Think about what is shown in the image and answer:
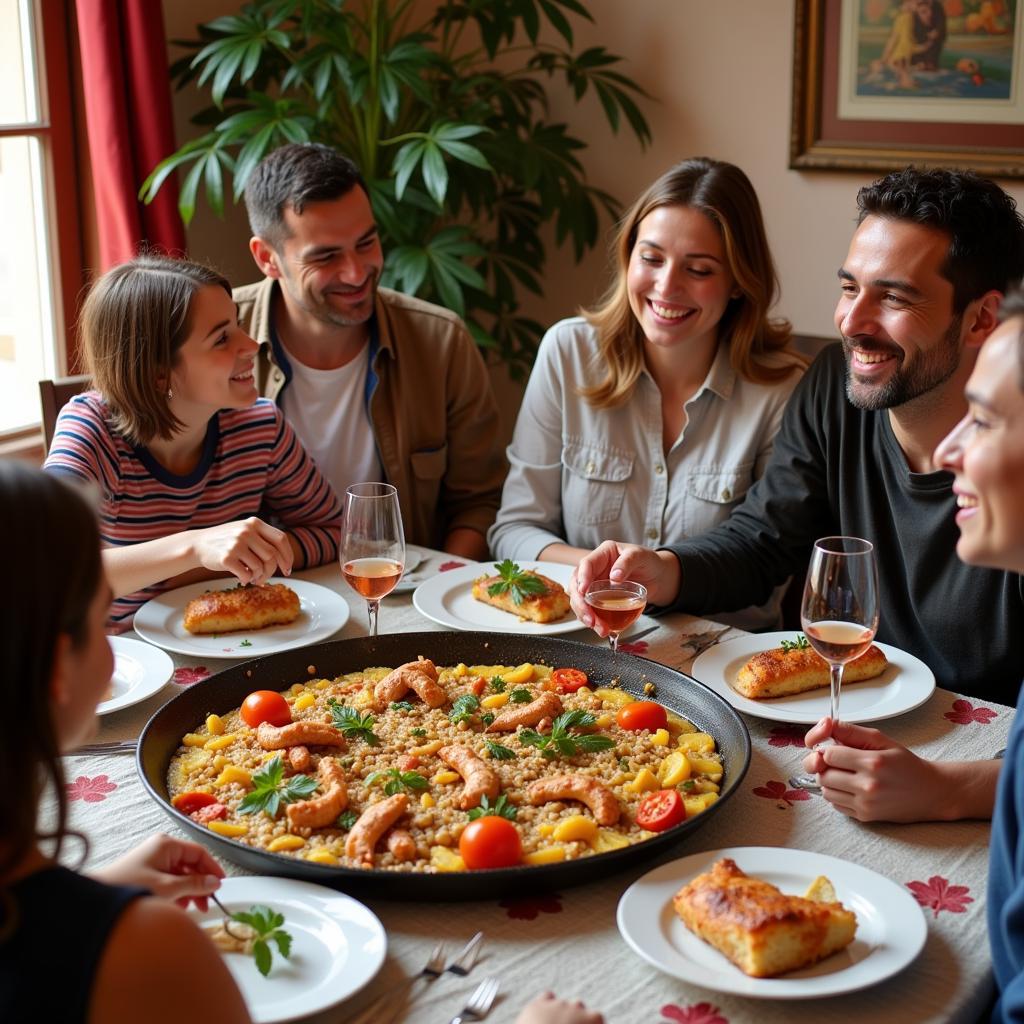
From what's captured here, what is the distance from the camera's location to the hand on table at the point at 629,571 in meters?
2.08

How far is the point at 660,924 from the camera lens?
4.12ft

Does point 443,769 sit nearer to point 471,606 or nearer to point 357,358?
point 471,606

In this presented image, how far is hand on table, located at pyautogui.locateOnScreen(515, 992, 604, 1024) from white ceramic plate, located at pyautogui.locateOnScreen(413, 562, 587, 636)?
880 mm

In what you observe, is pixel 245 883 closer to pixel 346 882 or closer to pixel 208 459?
pixel 346 882

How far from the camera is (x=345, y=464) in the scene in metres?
3.10

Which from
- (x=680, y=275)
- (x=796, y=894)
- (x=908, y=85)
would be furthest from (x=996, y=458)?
(x=908, y=85)

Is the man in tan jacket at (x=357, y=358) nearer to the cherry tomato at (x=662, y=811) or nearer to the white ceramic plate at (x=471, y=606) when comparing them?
the white ceramic plate at (x=471, y=606)

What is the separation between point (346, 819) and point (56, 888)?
53 cm

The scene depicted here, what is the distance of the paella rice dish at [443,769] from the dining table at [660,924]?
2.0 inches

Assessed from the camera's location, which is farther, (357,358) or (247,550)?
(357,358)

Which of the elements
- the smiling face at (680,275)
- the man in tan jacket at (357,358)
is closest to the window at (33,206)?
the man in tan jacket at (357,358)

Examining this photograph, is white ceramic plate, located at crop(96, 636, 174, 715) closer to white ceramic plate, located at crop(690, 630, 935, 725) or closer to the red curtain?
white ceramic plate, located at crop(690, 630, 935, 725)

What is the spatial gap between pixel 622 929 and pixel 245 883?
397 mm

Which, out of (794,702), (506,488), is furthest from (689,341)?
(794,702)
